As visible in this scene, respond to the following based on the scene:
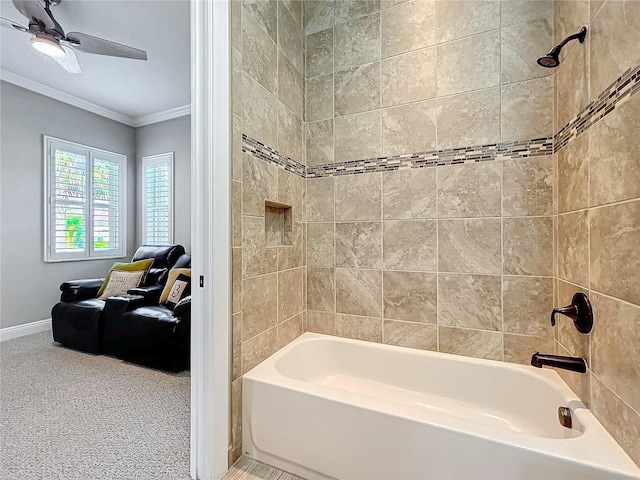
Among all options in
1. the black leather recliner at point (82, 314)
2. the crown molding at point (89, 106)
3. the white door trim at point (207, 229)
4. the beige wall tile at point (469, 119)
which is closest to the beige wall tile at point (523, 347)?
the beige wall tile at point (469, 119)

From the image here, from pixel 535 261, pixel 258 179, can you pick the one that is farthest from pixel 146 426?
pixel 535 261

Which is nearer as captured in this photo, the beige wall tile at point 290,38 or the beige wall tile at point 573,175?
the beige wall tile at point 573,175

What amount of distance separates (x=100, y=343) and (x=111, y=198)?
7.81 feet

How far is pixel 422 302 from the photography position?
1.75 metres

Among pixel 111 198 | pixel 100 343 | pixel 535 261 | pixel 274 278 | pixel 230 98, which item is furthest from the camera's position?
pixel 111 198

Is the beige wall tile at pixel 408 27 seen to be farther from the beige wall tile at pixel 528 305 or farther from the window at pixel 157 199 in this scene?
the window at pixel 157 199

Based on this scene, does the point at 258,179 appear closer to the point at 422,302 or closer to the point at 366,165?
the point at 366,165

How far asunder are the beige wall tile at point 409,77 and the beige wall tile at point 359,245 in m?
0.78

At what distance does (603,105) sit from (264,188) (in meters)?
1.46

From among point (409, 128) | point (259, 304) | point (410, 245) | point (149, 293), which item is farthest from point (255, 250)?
point (149, 293)

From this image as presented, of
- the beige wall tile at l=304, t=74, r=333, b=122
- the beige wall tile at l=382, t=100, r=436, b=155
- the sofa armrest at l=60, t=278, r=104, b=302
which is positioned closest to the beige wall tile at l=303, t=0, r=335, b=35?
the beige wall tile at l=304, t=74, r=333, b=122

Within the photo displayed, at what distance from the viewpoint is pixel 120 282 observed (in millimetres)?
3129

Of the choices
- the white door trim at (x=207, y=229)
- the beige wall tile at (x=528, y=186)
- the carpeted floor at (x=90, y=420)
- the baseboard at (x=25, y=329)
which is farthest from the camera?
the baseboard at (x=25, y=329)

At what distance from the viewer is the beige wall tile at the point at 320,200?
6.47ft
